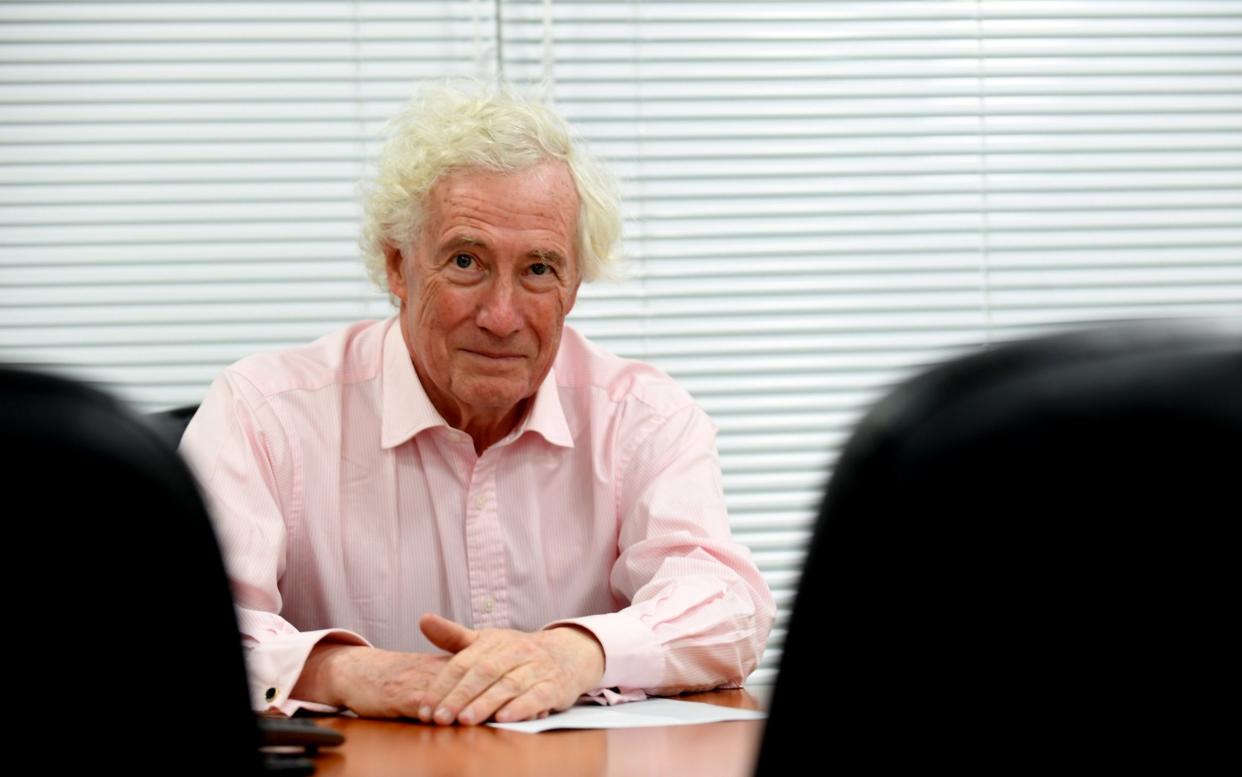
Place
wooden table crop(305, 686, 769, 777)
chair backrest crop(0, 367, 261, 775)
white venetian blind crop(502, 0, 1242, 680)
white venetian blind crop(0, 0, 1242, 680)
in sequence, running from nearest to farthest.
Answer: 1. chair backrest crop(0, 367, 261, 775)
2. wooden table crop(305, 686, 769, 777)
3. white venetian blind crop(0, 0, 1242, 680)
4. white venetian blind crop(502, 0, 1242, 680)

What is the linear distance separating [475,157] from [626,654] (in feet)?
2.59

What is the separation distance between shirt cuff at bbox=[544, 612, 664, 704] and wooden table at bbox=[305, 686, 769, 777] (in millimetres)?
213

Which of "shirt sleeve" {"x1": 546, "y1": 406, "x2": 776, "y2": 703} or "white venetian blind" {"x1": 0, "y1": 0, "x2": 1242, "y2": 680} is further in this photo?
"white venetian blind" {"x1": 0, "y1": 0, "x2": 1242, "y2": 680}

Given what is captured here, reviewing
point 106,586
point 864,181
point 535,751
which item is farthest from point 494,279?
point 106,586

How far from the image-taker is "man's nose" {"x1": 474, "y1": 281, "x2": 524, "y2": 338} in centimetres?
196

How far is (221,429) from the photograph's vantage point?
193 cm

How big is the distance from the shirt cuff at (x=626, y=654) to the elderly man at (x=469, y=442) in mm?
194

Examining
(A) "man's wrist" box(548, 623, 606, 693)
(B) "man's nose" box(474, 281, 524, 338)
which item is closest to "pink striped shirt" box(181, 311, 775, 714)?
(B) "man's nose" box(474, 281, 524, 338)

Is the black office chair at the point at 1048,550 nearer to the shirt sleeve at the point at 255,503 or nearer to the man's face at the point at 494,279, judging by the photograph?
the shirt sleeve at the point at 255,503

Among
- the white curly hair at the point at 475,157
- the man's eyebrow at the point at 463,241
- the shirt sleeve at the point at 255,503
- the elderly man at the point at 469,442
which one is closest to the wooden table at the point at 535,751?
the shirt sleeve at the point at 255,503

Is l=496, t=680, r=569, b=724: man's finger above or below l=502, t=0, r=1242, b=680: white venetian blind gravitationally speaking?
below

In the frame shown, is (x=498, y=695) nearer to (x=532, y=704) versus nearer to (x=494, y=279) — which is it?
(x=532, y=704)

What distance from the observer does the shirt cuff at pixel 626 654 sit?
1570mm

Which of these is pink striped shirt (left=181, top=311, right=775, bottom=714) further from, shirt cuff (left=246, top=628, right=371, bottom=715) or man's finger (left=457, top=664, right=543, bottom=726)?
man's finger (left=457, top=664, right=543, bottom=726)
